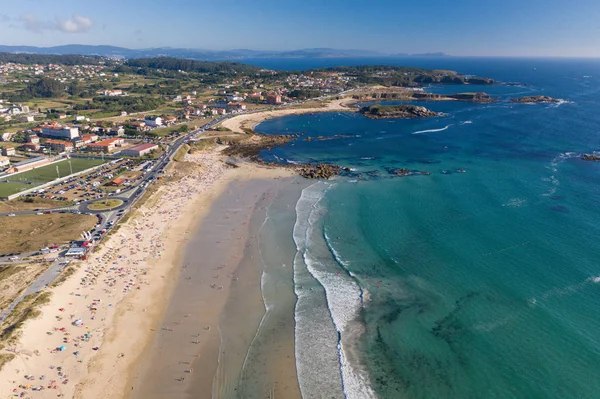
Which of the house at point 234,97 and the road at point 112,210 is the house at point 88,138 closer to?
the road at point 112,210

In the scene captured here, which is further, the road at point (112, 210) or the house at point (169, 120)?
the house at point (169, 120)

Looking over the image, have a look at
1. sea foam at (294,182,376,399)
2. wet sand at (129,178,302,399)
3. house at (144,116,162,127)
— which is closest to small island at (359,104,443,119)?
house at (144,116,162,127)

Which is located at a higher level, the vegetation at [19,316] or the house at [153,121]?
the house at [153,121]

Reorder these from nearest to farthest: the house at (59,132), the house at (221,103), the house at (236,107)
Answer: the house at (59,132), the house at (236,107), the house at (221,103)

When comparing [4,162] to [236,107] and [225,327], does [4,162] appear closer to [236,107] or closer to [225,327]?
[225,327]

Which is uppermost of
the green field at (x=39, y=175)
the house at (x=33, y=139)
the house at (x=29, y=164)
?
the house at (x=33, y=139)

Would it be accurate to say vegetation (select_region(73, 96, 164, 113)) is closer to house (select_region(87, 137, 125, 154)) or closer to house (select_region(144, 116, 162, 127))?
house (select_region(144, 116, 162, 127))

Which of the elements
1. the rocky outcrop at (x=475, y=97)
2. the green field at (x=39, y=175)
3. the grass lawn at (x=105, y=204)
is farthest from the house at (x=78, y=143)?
the rocky outcrop at (x=475, y=97)
